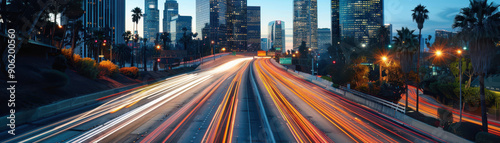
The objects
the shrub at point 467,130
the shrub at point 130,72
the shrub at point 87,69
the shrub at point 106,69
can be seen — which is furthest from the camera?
the shrub at point 130,72

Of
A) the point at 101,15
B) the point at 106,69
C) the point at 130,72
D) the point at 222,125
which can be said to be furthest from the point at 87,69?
the point at 101,15

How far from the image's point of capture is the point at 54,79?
29.3 metres

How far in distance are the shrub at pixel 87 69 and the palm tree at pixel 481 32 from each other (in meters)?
41.5

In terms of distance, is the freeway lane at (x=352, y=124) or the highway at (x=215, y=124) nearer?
the highway at (x=215, y=124)

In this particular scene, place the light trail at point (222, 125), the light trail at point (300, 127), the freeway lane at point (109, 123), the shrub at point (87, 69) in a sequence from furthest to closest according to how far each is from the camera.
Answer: the shrub at point (87, 69), the light trail at point (300, 127), the light trail at point (222, 125), the freeway lane at point (109, 123)

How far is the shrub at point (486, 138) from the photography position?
14422 mm

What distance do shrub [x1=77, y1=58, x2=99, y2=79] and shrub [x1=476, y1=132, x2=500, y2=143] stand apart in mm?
40726

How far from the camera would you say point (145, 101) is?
92.4 ft

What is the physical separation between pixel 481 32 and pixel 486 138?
8927mm

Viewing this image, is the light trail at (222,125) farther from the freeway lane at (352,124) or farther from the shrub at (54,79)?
the shrub at (54,79)

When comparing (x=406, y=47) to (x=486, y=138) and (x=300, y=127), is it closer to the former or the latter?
(x=486, y=138)

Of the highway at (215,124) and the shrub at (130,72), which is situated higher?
the shrub at (130,72)

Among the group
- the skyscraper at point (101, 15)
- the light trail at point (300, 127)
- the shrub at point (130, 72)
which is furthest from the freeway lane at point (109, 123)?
the skyscraper at point (101, 15)

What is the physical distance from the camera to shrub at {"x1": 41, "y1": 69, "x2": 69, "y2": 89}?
2730 cm
